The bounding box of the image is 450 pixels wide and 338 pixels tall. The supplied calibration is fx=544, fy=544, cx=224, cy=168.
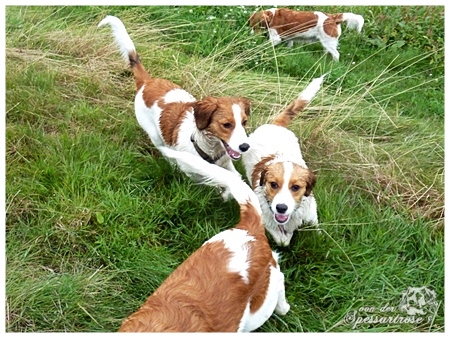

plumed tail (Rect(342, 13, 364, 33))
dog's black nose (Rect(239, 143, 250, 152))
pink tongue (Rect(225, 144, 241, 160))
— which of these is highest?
dog's black nose (Rect(239, 143, 250, 152))

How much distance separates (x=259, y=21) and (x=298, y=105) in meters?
2.05

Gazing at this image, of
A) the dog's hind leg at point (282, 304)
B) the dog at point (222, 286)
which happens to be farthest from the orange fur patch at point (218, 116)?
the dog's hind leg at point (282, 304)

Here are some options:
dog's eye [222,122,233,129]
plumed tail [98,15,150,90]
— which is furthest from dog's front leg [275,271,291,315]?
plumed tail [98,15,150,90]

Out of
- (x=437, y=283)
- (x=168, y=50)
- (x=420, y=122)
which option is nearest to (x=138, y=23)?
(x=168, y=50)

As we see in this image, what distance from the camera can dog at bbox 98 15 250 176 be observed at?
3971 millimetres

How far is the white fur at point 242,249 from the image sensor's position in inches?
114

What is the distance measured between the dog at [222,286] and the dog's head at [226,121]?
0.67 metres

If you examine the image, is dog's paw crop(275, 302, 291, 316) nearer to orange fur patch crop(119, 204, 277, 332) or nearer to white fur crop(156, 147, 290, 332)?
white fur crop(156, 147, 290, 332)

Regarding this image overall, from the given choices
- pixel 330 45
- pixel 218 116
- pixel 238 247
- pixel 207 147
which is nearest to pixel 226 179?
pixel 238 247

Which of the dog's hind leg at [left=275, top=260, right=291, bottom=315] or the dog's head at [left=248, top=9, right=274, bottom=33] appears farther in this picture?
the dog's head at [left=248, top=9, right=274, bottom=33]

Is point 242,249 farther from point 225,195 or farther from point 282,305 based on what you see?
point 225,195

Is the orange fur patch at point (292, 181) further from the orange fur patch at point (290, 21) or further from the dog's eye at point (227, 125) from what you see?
the orange fur patch at point (290, 21)

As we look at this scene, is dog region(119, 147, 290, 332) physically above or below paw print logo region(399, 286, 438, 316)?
above

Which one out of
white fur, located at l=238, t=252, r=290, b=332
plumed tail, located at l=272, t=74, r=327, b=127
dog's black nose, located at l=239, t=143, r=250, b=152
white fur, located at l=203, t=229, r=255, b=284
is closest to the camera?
white fur, located at l=203, t=229, r=255, b=284
